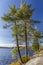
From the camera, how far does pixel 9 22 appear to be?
8320 mm

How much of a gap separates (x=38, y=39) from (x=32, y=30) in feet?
2.96

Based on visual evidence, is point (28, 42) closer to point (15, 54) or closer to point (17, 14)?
point (15, 54)

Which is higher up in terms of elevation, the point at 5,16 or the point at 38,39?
the point at 5,16

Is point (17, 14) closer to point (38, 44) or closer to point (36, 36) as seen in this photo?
point (36, 36)

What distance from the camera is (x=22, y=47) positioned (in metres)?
8.84

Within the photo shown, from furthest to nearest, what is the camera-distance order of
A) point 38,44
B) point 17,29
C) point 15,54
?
1. point 38,44
2. point 15,54
3. point 17,29

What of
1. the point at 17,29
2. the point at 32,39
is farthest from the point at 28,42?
the point at 17,29

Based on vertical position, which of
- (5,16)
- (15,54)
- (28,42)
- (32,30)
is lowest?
(15,54)

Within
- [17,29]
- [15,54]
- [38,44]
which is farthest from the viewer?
[38,44]

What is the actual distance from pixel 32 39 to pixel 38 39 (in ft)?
1.09

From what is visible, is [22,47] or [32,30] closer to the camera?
[32,30]

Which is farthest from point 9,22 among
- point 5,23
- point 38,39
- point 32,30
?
point 38,39

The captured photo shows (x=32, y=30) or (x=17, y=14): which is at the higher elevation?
(x=17, y=14)

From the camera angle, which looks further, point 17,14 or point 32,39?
point 32,39
